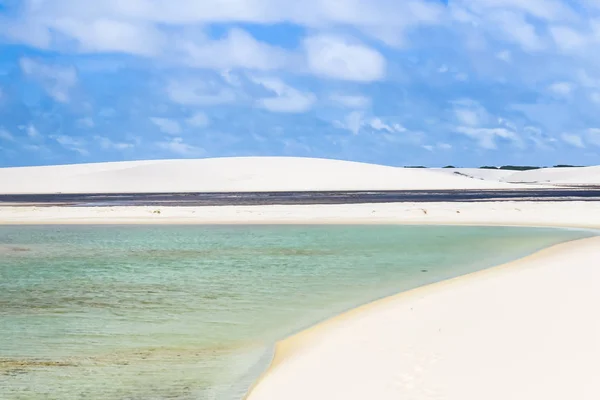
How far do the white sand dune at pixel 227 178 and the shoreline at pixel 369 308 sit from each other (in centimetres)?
7610

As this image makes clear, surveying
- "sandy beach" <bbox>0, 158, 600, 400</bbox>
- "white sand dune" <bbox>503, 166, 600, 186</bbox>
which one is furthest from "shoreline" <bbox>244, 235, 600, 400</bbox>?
"white sand dune" <bbox>503, 166, 600, 186</bbox>

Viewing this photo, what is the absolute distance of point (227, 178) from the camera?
350ft

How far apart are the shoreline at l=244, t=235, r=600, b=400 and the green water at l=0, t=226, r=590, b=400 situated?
0.21 meters

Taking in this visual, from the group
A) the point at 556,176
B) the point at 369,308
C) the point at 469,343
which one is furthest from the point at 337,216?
the point at 556,176

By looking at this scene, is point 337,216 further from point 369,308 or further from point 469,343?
point 469,343

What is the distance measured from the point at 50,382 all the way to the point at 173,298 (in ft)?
18.0

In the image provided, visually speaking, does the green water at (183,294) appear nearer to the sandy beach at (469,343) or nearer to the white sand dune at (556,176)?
the sandy beach at (469,343)

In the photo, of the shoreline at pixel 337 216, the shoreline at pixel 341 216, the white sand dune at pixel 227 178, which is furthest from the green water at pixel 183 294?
the white sand dune at pixel 227 178

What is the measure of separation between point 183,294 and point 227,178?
9284cm

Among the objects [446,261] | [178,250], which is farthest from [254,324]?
[178,250]

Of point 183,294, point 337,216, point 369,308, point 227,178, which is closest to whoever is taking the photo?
point 369,308

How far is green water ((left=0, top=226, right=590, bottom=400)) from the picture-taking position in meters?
8.62

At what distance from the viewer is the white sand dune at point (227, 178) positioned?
3856 inches

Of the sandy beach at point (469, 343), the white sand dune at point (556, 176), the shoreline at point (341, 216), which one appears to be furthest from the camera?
the white sand dune at point (556, 176)
